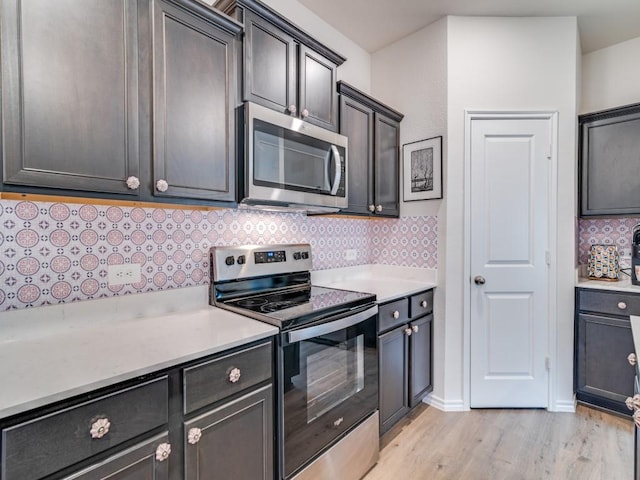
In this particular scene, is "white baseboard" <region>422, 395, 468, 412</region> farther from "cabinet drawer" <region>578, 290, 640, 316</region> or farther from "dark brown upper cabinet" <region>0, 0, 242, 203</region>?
"dark brown upper cabinet" <region>0, 0, 242, 203</region>

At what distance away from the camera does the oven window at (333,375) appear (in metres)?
1.49

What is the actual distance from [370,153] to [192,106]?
4.57ft

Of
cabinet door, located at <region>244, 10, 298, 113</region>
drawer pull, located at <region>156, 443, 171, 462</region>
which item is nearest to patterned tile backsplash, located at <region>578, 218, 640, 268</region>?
cabinet door, located at <region>244, 10, 298, 113</region>

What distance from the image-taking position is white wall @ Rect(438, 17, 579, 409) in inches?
93.3

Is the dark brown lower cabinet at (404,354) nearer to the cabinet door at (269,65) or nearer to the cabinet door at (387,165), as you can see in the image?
the cabinet door at (387,165)

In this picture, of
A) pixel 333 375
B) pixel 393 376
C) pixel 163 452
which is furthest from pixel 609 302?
pixel 163 452

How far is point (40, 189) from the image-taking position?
1.02m

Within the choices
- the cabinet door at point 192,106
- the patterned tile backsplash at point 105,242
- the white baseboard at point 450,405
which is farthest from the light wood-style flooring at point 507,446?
the cabinet door at point 192,106

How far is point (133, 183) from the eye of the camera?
3.93 ft

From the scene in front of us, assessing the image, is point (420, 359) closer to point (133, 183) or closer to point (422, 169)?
point (422, 169)

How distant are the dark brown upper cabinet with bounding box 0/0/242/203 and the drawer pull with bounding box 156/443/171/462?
86cm

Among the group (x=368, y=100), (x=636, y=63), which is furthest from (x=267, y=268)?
(x=636, y=63)

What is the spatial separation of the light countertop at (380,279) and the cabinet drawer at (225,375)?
3.21 ft

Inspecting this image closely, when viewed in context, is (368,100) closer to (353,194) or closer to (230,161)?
(353,194)
